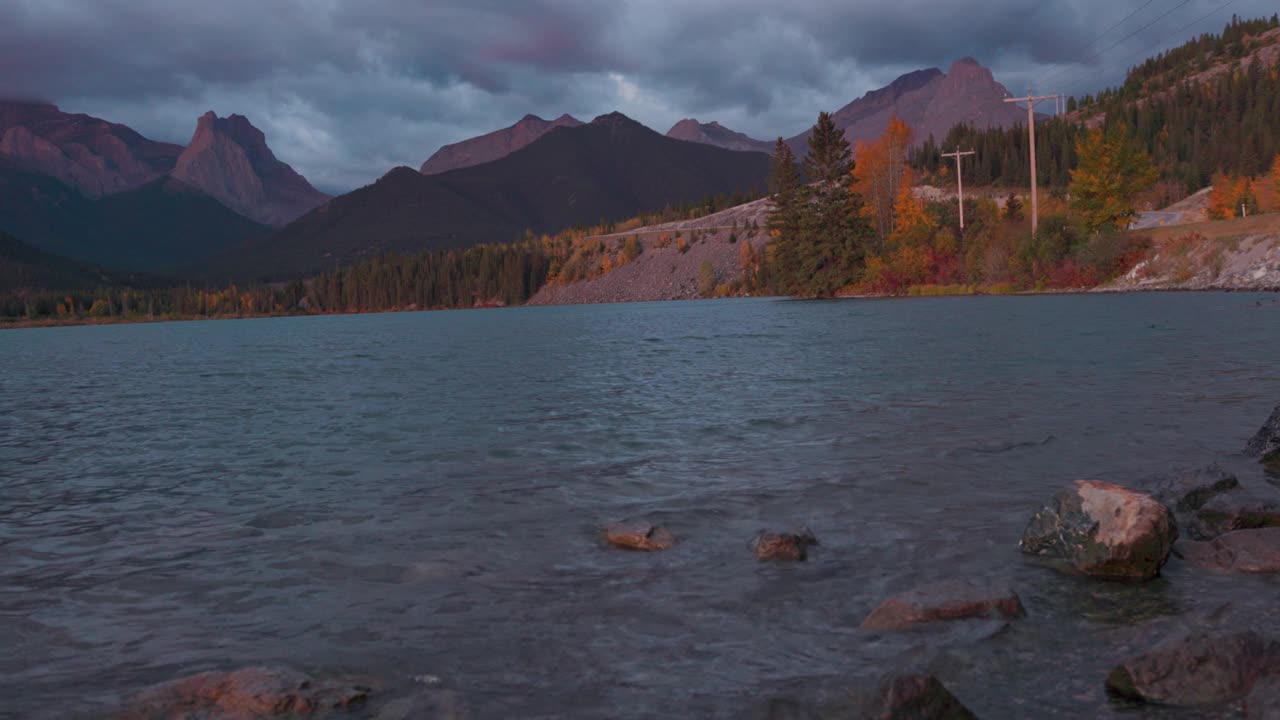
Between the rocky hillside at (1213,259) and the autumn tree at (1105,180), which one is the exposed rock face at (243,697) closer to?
the rocky hillside at (1213,259)

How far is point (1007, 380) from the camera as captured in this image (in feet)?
84.7

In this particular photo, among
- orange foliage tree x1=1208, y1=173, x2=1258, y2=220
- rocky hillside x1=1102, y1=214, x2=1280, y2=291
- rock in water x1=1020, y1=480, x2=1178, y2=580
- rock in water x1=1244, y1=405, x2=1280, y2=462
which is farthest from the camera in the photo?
orange foliage tree x1=1208, y1=173, x2=1258, y2=220

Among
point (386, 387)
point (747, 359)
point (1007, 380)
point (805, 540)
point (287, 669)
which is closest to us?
point (287, 669)

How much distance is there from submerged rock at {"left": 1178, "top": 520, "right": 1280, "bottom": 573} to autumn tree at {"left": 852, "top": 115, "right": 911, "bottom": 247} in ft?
392

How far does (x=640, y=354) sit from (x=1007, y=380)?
22209 millimetres

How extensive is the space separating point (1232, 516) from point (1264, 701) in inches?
216

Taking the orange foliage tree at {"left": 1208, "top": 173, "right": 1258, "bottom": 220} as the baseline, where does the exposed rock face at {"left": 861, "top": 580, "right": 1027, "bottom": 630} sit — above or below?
below

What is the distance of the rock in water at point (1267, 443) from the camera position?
45.1ft

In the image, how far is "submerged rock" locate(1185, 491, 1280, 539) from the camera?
398 inches

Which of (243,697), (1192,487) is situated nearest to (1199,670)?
(1192,487)

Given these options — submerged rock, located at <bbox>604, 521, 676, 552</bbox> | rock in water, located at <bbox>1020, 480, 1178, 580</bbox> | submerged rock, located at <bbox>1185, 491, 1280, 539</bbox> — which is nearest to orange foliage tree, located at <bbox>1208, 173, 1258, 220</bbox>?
submerged rock, located at <bbox>1185, 491, 1280, 539</bbox>

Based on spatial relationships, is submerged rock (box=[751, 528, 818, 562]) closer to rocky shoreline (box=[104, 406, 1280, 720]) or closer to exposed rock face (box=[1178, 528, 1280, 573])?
rocky shoreline (box=[104, 406, 1280, 720])

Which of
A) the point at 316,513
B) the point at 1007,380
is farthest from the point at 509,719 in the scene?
the point at 1007,380

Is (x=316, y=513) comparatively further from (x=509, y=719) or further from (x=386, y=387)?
(x=386, y=387)
